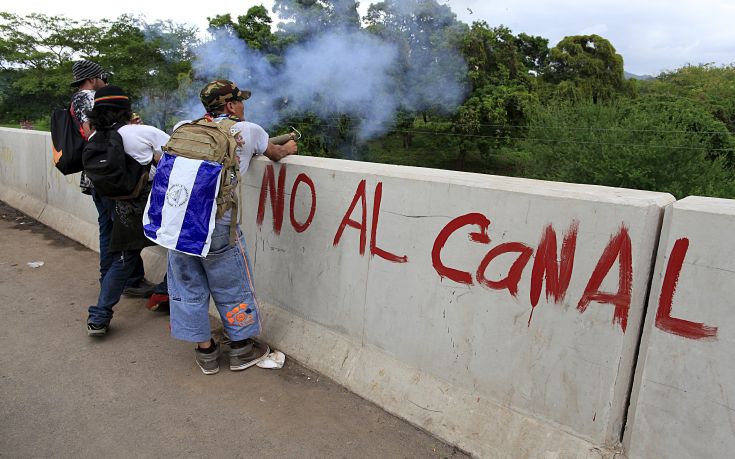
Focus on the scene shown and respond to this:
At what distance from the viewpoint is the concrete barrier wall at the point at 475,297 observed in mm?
2148

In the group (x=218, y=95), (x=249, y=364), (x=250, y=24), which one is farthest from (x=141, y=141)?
(x=250, y=24)

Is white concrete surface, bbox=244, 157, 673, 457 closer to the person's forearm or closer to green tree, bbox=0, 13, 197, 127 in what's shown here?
the person's forearm

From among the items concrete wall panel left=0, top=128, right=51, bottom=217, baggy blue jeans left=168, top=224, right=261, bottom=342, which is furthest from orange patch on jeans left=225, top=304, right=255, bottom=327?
concrete wall panel left=0, top=128, right=51, bottom=217

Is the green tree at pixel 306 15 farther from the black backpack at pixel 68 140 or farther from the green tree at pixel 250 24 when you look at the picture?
the black backpack at pixel 68 140

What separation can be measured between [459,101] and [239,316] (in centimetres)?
2078

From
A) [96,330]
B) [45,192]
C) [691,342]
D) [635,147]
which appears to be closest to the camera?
[691,342]

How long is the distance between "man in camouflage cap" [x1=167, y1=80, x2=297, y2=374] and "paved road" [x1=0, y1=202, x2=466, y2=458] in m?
0.20

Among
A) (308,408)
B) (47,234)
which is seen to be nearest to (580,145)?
(47,234)

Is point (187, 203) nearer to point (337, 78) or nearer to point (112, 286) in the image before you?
point (112, 286)

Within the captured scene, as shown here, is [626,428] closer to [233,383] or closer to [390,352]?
[390,352]

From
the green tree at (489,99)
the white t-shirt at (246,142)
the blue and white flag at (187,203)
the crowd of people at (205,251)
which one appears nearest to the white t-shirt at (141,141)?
the crowd of people at (205,251)

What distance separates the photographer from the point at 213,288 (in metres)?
3.23

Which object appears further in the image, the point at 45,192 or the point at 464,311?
the point at 45,192

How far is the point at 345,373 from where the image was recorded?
3162mm
